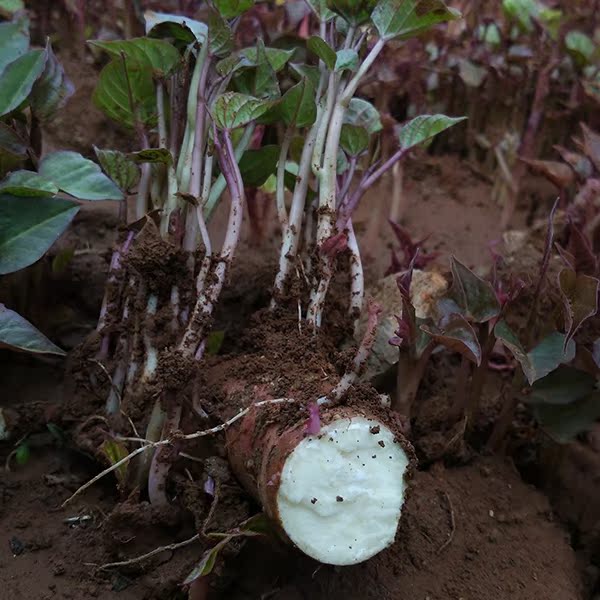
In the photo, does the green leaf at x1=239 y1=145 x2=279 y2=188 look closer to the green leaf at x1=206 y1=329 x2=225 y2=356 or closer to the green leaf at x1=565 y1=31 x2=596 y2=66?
the green leaf at x1=206 y1=329 x2=225 y2=356

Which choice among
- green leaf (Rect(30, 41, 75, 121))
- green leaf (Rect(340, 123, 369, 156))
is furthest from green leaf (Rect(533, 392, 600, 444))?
green leaf (Rect(30, 41, 75, 121))

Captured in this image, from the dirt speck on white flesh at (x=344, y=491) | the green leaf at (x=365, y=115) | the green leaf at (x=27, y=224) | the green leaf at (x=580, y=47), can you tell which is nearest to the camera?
the dirt speck on white flesh at (x=344, y=491)

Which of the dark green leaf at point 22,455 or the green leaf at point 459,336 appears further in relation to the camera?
the dark green leaf at point 22,455

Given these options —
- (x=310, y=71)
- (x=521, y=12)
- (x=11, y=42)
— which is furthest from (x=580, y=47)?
(x=11, y=42)

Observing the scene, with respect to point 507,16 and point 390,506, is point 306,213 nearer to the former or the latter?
point 390,506

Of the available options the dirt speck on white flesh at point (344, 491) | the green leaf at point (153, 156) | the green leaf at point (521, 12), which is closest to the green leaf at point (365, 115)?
the green leaf at point (153, 156)

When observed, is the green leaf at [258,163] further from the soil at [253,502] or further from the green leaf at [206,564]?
the green leaf at [206,564]
